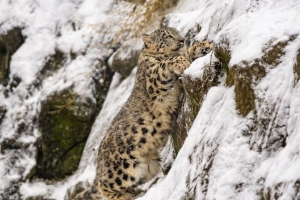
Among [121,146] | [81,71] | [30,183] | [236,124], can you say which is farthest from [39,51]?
[236,124]

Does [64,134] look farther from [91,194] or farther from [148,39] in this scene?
[148,39]

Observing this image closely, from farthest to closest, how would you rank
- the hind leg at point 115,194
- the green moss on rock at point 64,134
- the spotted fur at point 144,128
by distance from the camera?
the green moss on rock at point 64,134 → the hind leg at point 115,194 → the spotted fur at point 144,128

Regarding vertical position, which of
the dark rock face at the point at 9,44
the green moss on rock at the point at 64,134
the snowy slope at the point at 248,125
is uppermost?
the dark rock face at the point at 9,44

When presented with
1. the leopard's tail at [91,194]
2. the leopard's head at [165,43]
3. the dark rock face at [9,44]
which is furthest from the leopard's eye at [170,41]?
the dark rock face at [9,44]

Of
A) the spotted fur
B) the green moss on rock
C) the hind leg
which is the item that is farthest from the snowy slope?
the green moss on rock

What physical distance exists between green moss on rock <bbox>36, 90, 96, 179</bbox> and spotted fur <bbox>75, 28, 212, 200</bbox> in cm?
347

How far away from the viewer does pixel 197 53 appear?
4.98m

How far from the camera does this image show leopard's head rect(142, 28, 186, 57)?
559 cm

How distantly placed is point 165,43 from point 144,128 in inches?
38.6

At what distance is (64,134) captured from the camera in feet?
30.0

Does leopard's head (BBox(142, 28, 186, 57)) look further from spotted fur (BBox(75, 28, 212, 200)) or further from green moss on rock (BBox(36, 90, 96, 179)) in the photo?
green moss on rock (BBox(36, 90, 96, 179))

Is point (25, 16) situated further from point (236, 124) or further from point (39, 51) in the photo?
point (236, 124)

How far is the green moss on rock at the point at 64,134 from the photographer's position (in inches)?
357

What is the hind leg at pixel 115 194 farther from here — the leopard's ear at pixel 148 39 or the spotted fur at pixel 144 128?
the leopard's ear at pixel 148 39
